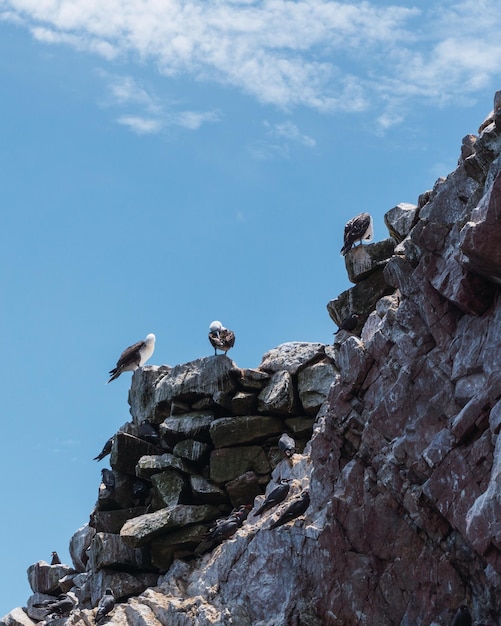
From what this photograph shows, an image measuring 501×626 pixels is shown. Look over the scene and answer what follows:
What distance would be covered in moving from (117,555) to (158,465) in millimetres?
2760

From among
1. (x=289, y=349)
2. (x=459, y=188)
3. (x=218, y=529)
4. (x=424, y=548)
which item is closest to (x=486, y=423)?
(x=424, y=548)

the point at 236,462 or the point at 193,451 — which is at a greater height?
the point at 193,451

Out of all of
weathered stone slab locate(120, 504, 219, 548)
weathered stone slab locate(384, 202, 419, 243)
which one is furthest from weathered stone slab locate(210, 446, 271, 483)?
weathered stone slab locate(384, 202, 419, 243)

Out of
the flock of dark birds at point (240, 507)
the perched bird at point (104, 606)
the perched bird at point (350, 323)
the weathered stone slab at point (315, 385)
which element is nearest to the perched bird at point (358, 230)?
the flock of dark birds at point (240, 507)

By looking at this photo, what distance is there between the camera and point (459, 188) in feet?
77.4

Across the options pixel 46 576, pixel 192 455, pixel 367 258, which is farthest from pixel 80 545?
pixel 367 258

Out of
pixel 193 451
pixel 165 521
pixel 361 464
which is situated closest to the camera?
pixel 361 464

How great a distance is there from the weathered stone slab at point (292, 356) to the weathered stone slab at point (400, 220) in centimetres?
408

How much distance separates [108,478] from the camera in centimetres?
3241

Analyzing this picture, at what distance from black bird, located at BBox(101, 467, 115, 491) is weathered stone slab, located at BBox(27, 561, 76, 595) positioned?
5.32m

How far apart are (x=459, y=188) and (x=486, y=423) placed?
5.60 meters

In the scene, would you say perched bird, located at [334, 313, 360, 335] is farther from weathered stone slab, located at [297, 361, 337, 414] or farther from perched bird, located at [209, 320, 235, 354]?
perched bird, located at [209, 320, 235, 354]

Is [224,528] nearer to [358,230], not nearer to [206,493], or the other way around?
[206,493]

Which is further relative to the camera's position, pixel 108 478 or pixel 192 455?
pixel 108 478
